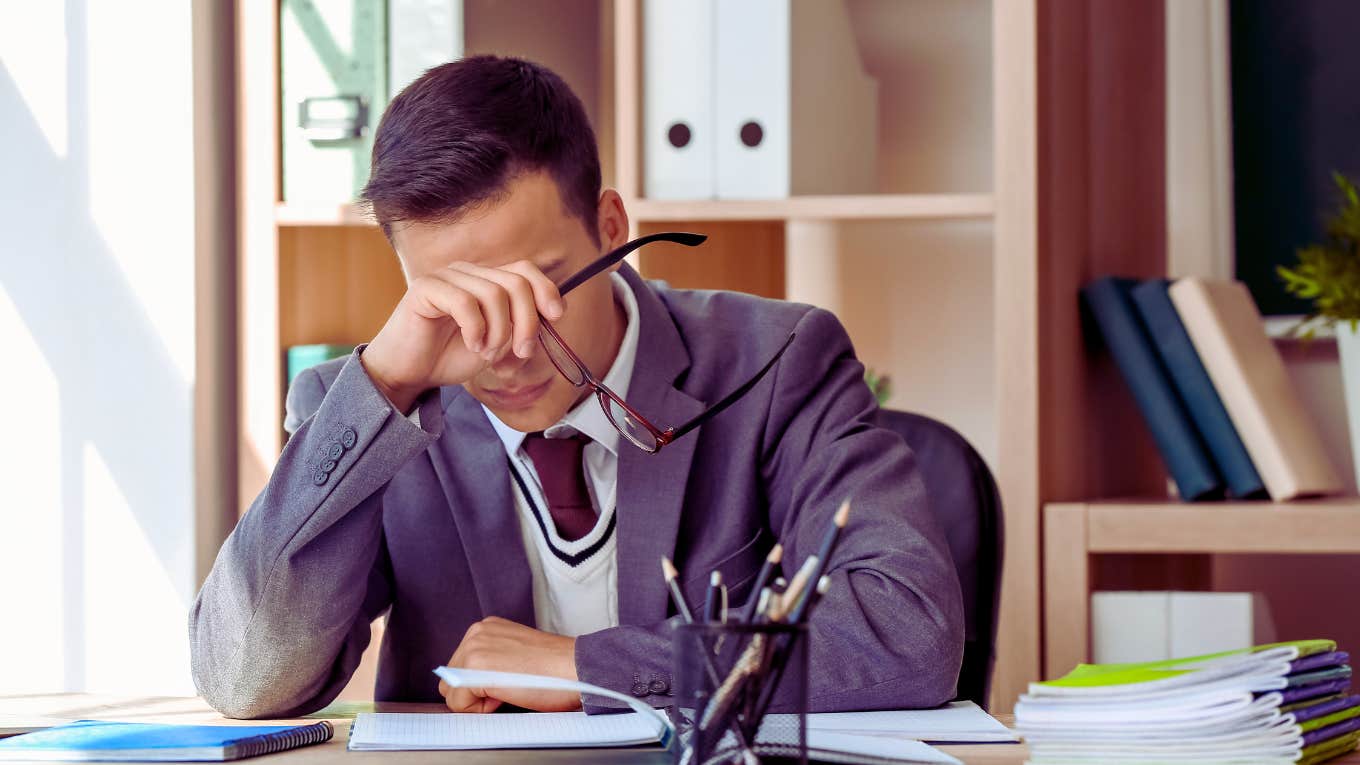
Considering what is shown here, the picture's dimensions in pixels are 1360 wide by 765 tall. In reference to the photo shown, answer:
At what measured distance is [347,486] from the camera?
48.7 inches

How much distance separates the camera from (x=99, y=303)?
2.11m

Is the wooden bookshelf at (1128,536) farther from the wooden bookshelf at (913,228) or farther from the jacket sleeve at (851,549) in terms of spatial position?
the jacket sleeve at (851,549)

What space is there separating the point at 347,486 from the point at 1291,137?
1744mm

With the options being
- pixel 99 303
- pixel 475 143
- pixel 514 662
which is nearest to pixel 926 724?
pixel 514 662

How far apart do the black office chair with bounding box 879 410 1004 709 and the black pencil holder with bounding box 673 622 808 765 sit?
655 millimetres

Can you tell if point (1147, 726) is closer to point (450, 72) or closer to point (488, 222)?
point (488, 222)

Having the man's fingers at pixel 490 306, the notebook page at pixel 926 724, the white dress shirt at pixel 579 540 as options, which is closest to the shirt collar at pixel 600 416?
the white dress shirt at pixel 579 540

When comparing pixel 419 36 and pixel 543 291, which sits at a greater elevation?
pixel 419 36

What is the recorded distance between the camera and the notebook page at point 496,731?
3.12 ft

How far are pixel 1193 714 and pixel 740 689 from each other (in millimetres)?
269

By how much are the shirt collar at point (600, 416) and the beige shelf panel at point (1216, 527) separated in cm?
A: 74

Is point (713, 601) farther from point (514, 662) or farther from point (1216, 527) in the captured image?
point (1216, 527)

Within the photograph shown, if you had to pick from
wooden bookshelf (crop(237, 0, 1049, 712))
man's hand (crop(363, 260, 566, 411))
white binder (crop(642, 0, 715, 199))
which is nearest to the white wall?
wooden bookshelf (crop(237, 0, 1049, 712))

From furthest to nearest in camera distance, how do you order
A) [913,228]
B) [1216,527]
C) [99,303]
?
1. [913,228]
2. [99,303]
3. [1216,527]
